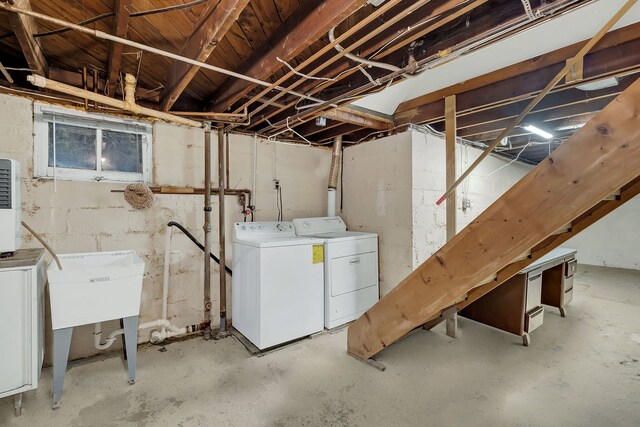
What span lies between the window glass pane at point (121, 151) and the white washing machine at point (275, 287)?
3.53 ft

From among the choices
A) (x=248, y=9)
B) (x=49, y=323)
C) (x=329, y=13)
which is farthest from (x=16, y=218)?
(x=329, y=13)

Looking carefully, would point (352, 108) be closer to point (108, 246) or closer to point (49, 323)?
point (108, 246)

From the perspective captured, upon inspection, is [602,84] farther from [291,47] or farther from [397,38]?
[291,47]

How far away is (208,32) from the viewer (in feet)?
4.78

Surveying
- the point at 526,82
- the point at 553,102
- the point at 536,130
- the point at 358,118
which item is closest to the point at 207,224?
the point at 358,118

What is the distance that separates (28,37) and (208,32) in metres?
1.03

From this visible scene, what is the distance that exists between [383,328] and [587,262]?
6.48 m

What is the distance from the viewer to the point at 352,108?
8.96 ft

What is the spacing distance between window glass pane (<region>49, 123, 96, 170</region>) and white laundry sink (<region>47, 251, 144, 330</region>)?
943 mm

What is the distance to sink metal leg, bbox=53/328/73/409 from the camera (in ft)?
5.97

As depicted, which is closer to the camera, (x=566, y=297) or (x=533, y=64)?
(x=533, y=64)

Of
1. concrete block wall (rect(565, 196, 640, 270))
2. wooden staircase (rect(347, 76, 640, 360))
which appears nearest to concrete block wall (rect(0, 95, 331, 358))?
wooden staircase (rect(347, 76, 640, 360))

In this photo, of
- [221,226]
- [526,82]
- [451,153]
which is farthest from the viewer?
[221,226]

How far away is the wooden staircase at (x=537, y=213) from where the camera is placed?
1.12m
